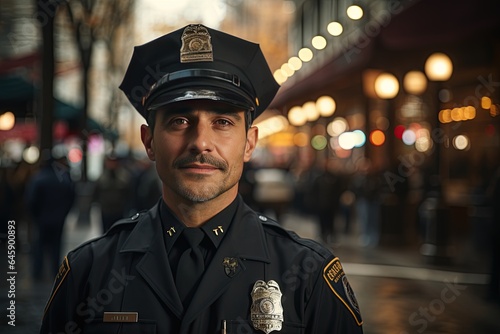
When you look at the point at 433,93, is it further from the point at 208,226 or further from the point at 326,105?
the point at 208,226

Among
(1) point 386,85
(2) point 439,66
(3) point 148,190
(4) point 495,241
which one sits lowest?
(4) point 495,241

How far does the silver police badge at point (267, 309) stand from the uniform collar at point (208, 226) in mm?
235

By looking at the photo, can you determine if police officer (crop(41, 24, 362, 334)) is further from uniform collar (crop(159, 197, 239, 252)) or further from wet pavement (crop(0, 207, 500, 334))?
wet pavement (crop(0, 207, 500, 334))

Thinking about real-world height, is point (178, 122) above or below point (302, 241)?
above

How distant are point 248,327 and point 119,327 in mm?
432

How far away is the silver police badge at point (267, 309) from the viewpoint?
264 cm

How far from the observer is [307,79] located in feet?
83.8

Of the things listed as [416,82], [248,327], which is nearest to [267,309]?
[248,327]

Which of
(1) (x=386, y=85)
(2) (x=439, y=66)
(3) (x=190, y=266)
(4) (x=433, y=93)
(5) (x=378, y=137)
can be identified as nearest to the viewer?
(3) (x=190, y=266)

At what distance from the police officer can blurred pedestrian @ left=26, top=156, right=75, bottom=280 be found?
383 inches

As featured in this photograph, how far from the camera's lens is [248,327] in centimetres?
268

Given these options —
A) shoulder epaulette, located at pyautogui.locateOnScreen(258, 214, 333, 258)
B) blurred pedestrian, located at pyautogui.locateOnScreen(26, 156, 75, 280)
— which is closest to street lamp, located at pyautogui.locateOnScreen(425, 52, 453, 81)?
blurred pedestrian, located at pyautogui.locateOnScreen(26, 156, 75, 280)

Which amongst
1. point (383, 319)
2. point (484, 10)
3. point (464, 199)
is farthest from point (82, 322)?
point (464, 199)

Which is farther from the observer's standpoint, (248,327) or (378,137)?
(378,137)
